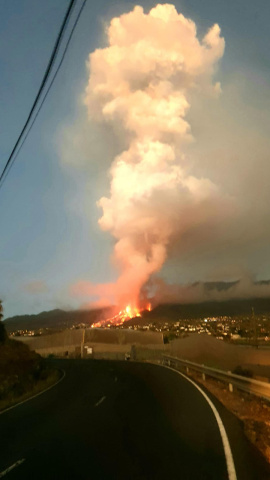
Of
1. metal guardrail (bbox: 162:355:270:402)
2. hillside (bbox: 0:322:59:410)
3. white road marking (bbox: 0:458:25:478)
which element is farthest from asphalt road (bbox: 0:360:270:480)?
hillside (bbox: 0:322:59:410)

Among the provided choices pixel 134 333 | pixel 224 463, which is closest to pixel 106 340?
pixel 134 333

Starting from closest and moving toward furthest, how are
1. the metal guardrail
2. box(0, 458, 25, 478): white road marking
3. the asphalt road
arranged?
the asphalt road → box(0, 458, 25, 478): white road marking → the metal guardrail

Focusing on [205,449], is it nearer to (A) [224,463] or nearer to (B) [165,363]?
(A) [224,463]

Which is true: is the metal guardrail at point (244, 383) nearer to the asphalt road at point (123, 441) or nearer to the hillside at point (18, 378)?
the asphalt road at point (123, 441)

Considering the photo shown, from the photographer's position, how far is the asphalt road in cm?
708

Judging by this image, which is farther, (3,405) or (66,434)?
(3,405)

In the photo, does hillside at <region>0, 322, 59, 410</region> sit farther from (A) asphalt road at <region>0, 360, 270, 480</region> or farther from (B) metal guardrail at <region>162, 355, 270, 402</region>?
(B) metal guardrail at <region>162, 355, 270, 402</region>

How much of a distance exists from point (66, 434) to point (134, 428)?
→ 1.81 m

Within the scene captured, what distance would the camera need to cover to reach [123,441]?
9430mm

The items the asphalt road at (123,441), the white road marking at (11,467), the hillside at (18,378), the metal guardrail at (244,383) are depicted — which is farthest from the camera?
the hillside at (18,378)

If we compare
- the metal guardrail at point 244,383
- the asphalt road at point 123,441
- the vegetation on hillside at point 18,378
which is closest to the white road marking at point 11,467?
the asphalt road at point 123,441

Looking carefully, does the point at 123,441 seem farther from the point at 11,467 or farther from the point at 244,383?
the point at 244,383

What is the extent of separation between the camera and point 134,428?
432 inches

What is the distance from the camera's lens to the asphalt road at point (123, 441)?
23.2 ft
